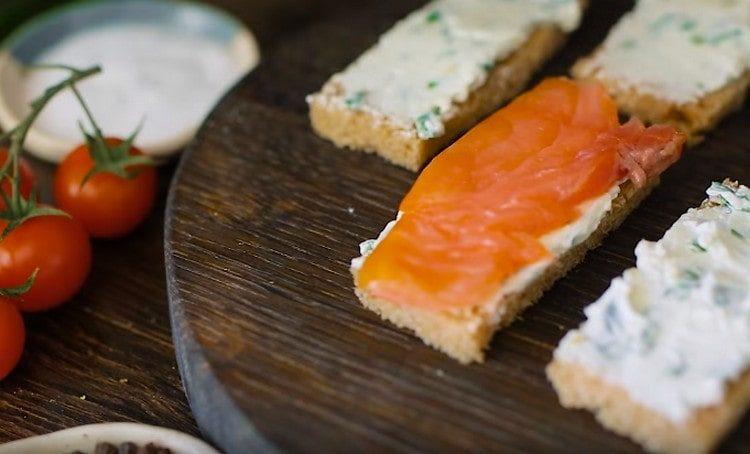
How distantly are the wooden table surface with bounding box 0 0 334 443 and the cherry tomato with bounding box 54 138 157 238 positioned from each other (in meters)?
0.13

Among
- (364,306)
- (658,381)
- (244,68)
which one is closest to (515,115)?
(364,306)

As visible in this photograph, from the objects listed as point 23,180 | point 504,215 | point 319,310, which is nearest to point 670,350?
point 504,215

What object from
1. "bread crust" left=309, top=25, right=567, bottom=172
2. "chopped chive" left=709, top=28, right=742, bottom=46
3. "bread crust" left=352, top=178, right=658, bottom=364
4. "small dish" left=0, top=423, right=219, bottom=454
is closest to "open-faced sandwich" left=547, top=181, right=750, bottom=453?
"bread crust" left=352, top=178, right=658, bottom=364

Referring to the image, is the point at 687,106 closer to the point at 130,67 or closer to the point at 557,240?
the point at 557,240

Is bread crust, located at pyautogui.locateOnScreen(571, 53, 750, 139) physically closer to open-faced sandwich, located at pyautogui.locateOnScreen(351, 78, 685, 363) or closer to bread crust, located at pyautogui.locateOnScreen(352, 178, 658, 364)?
open-faced sandwich, located at pyautogui.locateOnScreen(351, 78, 685, 363)

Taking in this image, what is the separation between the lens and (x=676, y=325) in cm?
258

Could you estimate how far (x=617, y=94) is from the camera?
372 centimetres

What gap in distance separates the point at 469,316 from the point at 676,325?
577mm

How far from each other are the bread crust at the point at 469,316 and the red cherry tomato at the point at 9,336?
113cm

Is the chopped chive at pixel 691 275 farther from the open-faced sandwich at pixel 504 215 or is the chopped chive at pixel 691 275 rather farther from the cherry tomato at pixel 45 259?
the cherry tomato at pixel 45 259

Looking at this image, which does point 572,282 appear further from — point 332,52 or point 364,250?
point 332,52

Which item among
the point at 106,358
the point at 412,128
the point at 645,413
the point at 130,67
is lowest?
the point at 106,358

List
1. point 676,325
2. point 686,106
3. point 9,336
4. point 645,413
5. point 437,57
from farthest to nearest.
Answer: point 437,57 < point 686,106 < point 9,336 < point 676,325 < point 645,413

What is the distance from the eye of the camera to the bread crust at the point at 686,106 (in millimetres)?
3590
